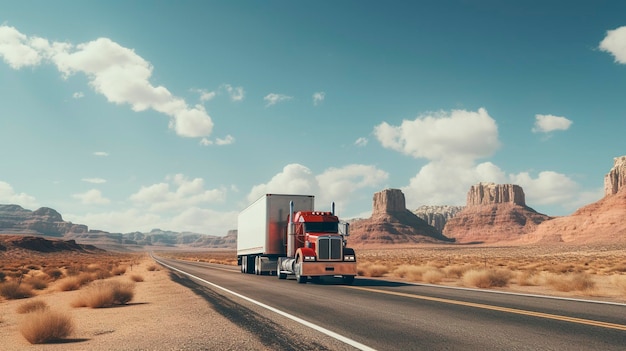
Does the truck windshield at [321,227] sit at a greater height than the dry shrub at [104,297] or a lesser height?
greater

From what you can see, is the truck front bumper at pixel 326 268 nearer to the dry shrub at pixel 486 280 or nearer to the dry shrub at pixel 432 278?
the dry shrub at pixel 432 278

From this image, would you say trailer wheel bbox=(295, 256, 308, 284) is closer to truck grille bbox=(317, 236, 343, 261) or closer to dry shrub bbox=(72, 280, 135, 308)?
truck grille bbox=(317, 236, 343, 261)

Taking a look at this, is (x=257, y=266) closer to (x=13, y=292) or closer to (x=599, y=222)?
(x=13, y=292)

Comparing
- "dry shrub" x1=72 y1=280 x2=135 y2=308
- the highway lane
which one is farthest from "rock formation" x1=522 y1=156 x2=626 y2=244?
"dry shrub" x1=72 y1=280 x2=135 y2=308

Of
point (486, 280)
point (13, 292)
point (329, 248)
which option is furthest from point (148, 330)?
point (486, 280)

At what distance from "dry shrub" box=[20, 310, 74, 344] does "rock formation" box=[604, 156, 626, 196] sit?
656 feet

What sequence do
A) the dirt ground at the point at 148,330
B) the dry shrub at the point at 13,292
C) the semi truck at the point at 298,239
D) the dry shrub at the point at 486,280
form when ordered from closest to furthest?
the dirt ground at the point at 148,330 < the dry shrub at the point at 13,292 < the dry shrub at the point at 486,280 < the semi truck at the point at 298,239

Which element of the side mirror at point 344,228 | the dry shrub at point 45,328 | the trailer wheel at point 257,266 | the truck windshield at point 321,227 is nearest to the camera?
the dry shrub at point 45,328

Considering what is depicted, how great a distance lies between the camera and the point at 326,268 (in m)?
21.2

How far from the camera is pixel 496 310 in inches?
435

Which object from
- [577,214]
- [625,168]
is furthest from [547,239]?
[625,168]

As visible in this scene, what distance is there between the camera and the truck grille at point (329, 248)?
2139 cm

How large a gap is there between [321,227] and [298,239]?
1529 mm

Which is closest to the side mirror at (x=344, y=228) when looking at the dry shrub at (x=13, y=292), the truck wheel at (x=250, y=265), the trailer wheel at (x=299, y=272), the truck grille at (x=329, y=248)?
the truck grille at (x=329, y=248)
